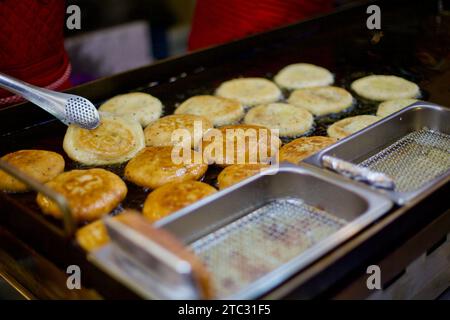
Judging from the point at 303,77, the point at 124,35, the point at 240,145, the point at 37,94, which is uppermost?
the point at 37,94

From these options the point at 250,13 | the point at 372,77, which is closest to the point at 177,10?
the point at 250,13

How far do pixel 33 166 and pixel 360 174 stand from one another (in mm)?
1695

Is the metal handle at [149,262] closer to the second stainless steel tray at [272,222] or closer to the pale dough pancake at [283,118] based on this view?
the second stainless steel tray at [272,222]

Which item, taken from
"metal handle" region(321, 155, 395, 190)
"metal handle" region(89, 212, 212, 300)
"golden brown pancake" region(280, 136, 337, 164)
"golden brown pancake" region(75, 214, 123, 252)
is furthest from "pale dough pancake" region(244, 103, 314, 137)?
"metal handle" region(89, 212, 212, 300)

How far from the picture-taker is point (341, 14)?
4.57 meters

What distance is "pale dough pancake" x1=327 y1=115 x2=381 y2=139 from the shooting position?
312cm

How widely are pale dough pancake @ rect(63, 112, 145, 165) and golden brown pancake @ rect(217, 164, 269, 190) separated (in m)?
0.59

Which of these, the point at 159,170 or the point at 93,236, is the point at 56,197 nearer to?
the point at 93,236

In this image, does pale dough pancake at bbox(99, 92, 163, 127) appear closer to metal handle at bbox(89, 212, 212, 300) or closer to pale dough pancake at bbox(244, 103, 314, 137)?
pale dough pancake at bbox(244, 103, 314, 137)

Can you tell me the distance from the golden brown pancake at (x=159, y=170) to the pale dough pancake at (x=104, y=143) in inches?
5.8

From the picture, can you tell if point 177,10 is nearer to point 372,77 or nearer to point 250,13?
point 250,13

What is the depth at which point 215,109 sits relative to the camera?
3443 mm

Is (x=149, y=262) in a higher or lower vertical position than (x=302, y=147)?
higher

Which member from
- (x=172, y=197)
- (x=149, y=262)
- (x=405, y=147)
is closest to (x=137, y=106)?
(x=172, y=197)
